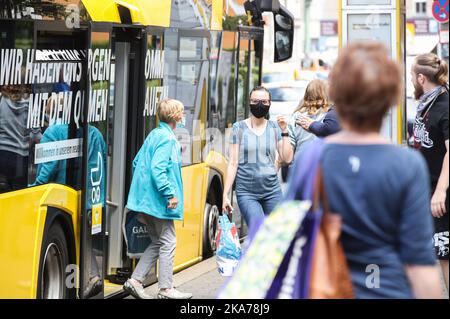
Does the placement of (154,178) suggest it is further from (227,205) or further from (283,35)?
(283,35)

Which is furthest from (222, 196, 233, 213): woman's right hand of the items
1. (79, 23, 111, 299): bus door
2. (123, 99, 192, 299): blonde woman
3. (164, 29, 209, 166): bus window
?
(164, 29, 209, 166): bus window

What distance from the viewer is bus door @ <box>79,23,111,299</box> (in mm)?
8008

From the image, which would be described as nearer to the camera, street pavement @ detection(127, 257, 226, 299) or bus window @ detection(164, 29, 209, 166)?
street pavement @ detection(127, 257, 226, 299)

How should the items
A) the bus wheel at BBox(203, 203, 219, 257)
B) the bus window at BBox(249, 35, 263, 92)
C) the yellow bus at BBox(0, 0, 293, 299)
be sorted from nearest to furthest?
the yellow bus at BBox(0, 0, 293, 299), the bus wheel at BBox(203, 203, 219, 257), the bus window at BBox(249, 35, 263, 92)

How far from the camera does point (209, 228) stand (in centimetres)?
1137

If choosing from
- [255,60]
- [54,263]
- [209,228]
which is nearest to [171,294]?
[54,263]

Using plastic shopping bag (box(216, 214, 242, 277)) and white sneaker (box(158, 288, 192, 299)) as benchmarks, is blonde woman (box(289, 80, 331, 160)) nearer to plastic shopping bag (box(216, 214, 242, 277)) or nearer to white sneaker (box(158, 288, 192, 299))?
plastic shopping bag (box(216, 214, 242, 277))

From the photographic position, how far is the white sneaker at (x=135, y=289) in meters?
8.76

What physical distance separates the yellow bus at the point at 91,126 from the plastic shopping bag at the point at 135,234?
0.02m

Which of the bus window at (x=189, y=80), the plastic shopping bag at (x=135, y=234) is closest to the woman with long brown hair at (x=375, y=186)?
the plastic shopping bag at (x=135, y=234)

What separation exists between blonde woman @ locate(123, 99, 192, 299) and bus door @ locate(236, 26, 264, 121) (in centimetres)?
387

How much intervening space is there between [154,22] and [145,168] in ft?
4.99

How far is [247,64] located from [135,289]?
4990 millimetres
